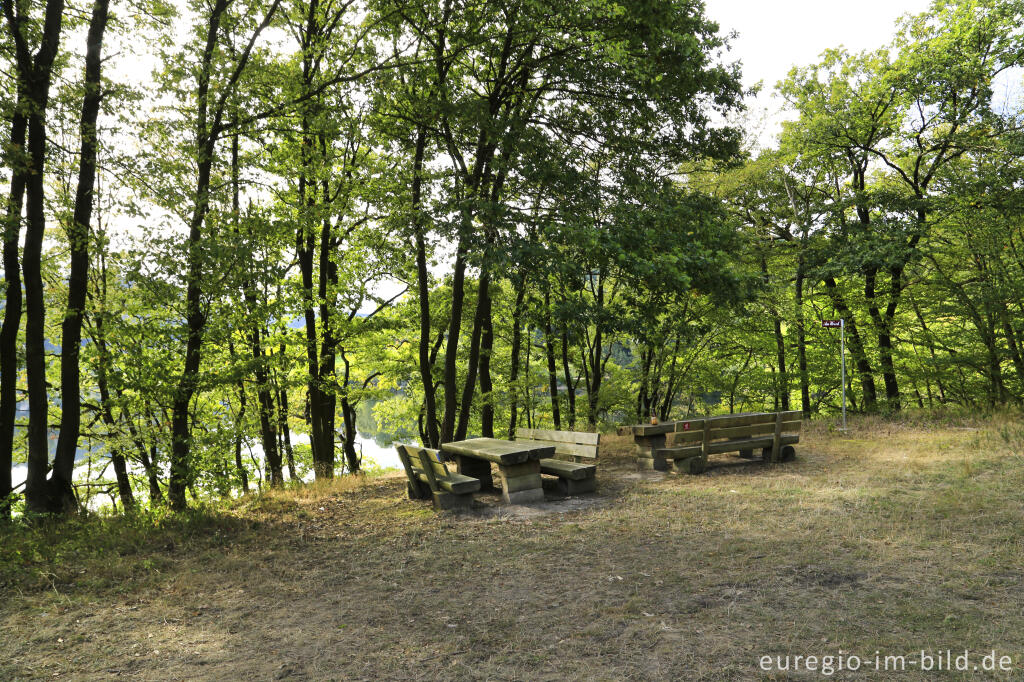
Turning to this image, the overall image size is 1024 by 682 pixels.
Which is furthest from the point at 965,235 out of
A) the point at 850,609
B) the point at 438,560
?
the point at 438,560

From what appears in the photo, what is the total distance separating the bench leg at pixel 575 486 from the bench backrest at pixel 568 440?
36cm

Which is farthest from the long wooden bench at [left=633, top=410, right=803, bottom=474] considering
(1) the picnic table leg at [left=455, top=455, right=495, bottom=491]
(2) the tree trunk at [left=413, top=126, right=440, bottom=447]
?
(2) the tree trunk at [left=413, top=126, right=440, bottom=447]

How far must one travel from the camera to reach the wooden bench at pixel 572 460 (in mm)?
7977

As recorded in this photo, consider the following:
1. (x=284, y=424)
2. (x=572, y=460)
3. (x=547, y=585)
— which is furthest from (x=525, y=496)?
(x=284, y=424)

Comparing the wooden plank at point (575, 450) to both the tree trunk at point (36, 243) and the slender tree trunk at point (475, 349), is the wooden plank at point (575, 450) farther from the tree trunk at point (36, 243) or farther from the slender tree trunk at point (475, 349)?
the tree trunk at point (36, 243)

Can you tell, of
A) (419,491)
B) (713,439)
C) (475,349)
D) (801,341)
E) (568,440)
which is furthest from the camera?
(801,341)

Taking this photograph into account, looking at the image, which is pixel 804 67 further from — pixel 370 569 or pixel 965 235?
pixel 370 569

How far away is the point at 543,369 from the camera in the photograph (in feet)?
69.5

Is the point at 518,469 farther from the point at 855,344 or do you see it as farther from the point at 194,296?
the point at 855,344

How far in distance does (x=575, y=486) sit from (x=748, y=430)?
317 centimetres

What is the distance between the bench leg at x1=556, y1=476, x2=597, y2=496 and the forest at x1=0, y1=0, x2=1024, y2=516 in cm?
293

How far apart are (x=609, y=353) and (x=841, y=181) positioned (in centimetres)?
898

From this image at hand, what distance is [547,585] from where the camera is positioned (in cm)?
481

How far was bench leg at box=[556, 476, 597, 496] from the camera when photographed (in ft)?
26.3
